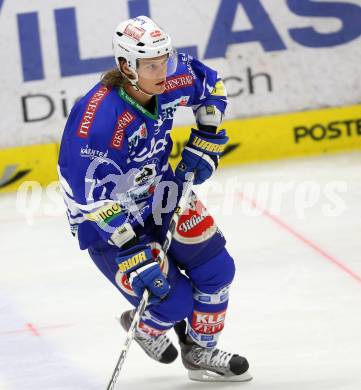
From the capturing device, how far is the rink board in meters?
6.96

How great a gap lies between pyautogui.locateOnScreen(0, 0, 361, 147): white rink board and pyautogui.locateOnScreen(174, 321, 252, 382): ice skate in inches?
125

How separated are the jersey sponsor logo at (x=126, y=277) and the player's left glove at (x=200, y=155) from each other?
36 centimetres

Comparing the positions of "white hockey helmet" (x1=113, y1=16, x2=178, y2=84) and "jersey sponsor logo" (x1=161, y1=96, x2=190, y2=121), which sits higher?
"white hockey helmet" (x1=113, y1=16, x2=178, y2=84)

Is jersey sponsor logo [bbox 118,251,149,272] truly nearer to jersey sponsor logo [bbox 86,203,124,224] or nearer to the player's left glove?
jersey sponsor logo [bbox 86,203,124,224]

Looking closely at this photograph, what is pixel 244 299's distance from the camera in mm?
4730

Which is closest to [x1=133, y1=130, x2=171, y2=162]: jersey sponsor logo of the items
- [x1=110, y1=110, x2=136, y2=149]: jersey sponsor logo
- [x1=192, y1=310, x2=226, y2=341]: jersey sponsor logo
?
[x1=110, y1=110, x2=136, y2=149]: jersey sponsor logo

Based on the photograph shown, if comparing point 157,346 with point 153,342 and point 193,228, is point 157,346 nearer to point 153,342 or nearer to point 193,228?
point 153,342

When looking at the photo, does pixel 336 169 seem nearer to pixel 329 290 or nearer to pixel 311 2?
pixel 311 2

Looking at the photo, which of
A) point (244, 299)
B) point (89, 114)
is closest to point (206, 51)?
point (244, 299)

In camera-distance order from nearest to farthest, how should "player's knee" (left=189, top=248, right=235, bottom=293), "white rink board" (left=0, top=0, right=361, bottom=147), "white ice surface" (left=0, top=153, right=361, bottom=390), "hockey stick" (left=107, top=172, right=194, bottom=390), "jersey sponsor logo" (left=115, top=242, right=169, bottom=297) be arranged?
"hockey stick" (left=107, top=172, right=194, bottom=390), "jersey sponsor logo" (left=115, top=242, right=169, bottom=297), "player's knee" (left=189, top=248, right=235, bottom=293), "white ice surface" (left=0, top=153, right=361, bottom=390), "white rink board" (left=0, top=0, right=361, bottom=147)

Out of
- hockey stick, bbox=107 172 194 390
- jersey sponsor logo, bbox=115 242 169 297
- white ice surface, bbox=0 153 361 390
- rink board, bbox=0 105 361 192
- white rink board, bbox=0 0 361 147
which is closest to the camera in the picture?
hockey stick, bbox=107 172 194 390

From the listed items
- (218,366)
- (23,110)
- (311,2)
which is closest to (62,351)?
(218,366)

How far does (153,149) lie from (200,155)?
319 millimetres

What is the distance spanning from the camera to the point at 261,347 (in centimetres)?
415
